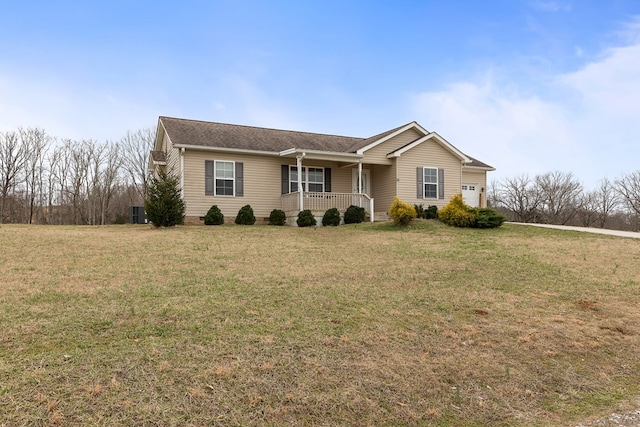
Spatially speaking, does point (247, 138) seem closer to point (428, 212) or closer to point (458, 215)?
point (428, 212)

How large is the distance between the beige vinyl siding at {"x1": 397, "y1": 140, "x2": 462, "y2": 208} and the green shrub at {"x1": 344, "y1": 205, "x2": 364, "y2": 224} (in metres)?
2.64

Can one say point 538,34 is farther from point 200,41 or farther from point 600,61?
point 200,41

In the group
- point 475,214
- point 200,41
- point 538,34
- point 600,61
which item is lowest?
point 475,214

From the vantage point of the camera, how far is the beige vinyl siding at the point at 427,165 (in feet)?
64.1

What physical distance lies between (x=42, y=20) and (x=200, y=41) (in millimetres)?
5263

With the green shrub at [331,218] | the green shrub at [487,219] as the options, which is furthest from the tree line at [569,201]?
the green shrub at [331,218]

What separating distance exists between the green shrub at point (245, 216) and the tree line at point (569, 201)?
3121cm

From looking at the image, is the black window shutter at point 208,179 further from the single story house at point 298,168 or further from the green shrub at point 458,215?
the green shrub at point 458,215

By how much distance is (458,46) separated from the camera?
15000 mm

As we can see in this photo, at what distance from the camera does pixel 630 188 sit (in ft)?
135

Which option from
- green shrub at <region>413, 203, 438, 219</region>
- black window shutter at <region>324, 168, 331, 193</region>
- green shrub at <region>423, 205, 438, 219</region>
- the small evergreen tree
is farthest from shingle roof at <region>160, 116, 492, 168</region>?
green shrub at <region>423, 205, 438, 219</region>

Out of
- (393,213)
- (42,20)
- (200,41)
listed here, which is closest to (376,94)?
(393,213)

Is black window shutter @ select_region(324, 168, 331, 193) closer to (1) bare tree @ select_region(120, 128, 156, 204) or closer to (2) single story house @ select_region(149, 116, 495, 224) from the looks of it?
(2) single story house @ select_region(149, 116, 495, 224)

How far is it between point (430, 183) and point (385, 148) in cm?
302
